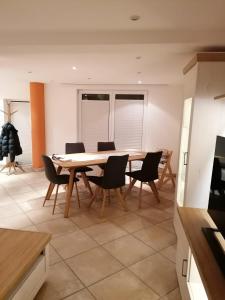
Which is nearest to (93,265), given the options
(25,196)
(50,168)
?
(50,168)

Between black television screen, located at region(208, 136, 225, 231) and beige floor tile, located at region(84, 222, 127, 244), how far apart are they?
1529 millimetres

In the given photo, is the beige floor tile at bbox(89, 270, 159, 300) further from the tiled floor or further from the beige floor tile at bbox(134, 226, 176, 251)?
the beige floor tile at bbox(134, 226, 176, 251)

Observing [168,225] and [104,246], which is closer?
[104,246]

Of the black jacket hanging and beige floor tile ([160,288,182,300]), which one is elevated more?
the black jacket hanging

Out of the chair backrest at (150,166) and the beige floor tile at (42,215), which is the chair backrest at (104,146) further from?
the beige floor tile at (42,215)

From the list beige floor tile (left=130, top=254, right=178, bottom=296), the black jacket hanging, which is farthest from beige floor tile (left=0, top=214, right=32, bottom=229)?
the black jacket hanging

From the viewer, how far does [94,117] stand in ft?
18.6

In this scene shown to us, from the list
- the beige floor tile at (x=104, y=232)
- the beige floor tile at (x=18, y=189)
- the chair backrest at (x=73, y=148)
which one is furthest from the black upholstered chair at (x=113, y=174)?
the beige floor tile at (x=18, y=189)

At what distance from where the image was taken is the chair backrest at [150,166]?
366 centimetres

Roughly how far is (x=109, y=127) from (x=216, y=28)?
12.4 ft

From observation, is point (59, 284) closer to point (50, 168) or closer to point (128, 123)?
point (50, 168)

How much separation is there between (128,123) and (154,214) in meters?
2.75

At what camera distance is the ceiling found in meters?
1.75

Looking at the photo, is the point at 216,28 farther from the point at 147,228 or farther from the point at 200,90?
the point at 147,228
